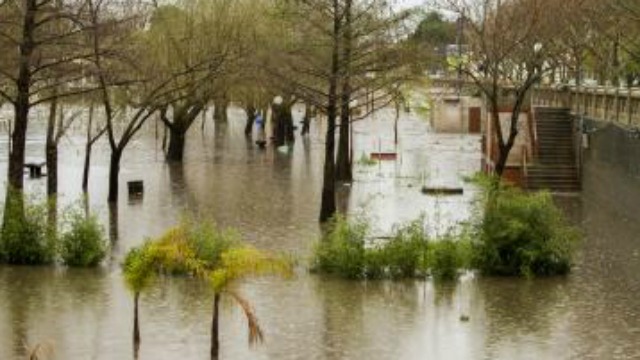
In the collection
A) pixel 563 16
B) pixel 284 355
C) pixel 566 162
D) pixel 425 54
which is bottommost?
pixel 284 355

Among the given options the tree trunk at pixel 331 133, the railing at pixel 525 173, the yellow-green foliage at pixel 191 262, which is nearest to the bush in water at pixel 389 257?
the yellow-green foliage at pixel 191 262

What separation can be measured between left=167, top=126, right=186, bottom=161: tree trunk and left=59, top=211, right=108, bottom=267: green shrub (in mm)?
27898

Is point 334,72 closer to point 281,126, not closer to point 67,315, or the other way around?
point 67,315

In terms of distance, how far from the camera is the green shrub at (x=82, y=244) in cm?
2239

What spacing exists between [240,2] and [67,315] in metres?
31.6

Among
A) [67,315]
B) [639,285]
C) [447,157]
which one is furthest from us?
[447,157]

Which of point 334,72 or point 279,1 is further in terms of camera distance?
point 279,1

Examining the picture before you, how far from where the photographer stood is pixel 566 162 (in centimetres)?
4128

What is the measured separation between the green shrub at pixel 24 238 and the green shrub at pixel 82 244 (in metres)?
0.31

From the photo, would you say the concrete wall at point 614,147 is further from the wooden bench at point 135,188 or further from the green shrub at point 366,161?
the wooden bench at point 135,188

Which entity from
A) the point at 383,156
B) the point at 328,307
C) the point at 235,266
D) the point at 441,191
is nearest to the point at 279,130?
the point at 383,156

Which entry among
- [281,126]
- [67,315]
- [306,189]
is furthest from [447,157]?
[67,315]

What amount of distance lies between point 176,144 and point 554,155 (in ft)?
56.3

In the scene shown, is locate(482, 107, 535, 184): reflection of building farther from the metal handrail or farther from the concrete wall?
the concrete wall
